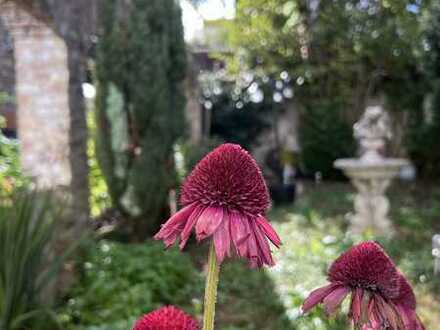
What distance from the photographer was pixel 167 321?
0.67 m

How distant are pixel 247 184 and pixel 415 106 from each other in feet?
27.6

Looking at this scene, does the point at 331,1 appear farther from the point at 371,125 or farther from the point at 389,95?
the point at 371,125

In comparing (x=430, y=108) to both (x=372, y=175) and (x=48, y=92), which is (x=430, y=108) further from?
(x=48, y=92)

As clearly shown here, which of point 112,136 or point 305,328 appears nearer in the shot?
point 305,328

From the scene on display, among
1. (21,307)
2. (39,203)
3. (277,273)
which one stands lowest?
(277,273)

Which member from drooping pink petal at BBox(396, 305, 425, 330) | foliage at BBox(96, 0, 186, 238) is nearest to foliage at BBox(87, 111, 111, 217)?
foliage at BBox(96, 0, 186, 238)

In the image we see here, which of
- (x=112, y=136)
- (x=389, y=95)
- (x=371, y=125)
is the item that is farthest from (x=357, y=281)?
(x=389, y=95)

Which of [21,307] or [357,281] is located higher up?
[357,281]

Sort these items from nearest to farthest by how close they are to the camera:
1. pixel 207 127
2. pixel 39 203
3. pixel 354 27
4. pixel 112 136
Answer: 1. pixel 39 203
2. pixel 112 136
3. pixel 354 27
4. pixel 207 127

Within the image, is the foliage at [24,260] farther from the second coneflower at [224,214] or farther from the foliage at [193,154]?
the foliage at [193,154]

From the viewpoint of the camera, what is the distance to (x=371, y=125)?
5.56 m

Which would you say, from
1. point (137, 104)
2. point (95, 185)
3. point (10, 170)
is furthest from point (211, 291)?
point (95, 185)

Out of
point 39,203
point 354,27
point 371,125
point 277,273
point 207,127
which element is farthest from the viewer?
point 207,127

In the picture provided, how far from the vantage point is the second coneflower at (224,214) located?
72 cm
